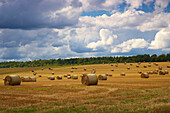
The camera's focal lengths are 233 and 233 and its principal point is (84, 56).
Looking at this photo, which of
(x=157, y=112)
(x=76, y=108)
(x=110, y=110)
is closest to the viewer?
(x=157, y=112)

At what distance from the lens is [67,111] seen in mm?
14484

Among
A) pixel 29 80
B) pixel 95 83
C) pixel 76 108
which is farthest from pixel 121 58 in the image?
pixel 76 108

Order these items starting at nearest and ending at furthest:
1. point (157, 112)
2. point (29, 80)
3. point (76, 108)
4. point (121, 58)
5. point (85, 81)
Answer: point (157, 112), point (76, 108), point (85, 81), point (29, 80), point (121, 58)

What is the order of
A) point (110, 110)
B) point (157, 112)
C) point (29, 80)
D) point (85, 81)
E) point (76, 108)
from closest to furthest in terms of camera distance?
1. point (157, 112)
2. point (110, 110)
3. point (76, 108)
4. point (85, 81)
5. point (29, 80)

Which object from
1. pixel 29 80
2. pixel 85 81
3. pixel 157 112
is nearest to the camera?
pixel 157 112

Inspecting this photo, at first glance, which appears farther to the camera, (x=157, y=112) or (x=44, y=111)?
(x=44, y=111)

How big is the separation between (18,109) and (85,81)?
1929 cm

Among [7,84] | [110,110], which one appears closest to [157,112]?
[110,110]

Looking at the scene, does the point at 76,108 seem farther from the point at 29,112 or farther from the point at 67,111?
the point at 29,112

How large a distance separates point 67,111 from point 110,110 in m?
2.66

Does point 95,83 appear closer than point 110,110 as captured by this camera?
No

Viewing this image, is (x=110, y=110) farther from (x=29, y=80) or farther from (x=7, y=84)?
(x=29, y=80)

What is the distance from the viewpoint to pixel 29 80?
4725 centimetres

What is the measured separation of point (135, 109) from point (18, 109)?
7.57m
